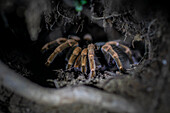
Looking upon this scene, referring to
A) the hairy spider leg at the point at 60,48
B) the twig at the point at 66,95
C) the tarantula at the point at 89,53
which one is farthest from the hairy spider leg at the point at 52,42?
the twig at the point at 66,95

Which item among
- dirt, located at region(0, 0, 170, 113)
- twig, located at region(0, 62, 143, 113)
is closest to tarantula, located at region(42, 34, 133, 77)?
dirt, located at region(0, 0, 170, 113)

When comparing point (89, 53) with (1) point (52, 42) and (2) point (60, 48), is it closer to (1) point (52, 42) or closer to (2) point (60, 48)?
(2) point (60, 48)

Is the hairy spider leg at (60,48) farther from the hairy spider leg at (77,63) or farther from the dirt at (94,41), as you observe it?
the hairy spider leg at (77,63)

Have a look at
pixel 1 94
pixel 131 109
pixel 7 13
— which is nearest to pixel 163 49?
pixel 131 109

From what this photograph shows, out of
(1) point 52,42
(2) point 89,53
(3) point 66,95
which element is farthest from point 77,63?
(3) point 66,95

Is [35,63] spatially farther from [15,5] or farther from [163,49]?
[163,49]

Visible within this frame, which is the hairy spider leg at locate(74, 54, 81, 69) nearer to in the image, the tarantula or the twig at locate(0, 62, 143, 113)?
the tarantula
